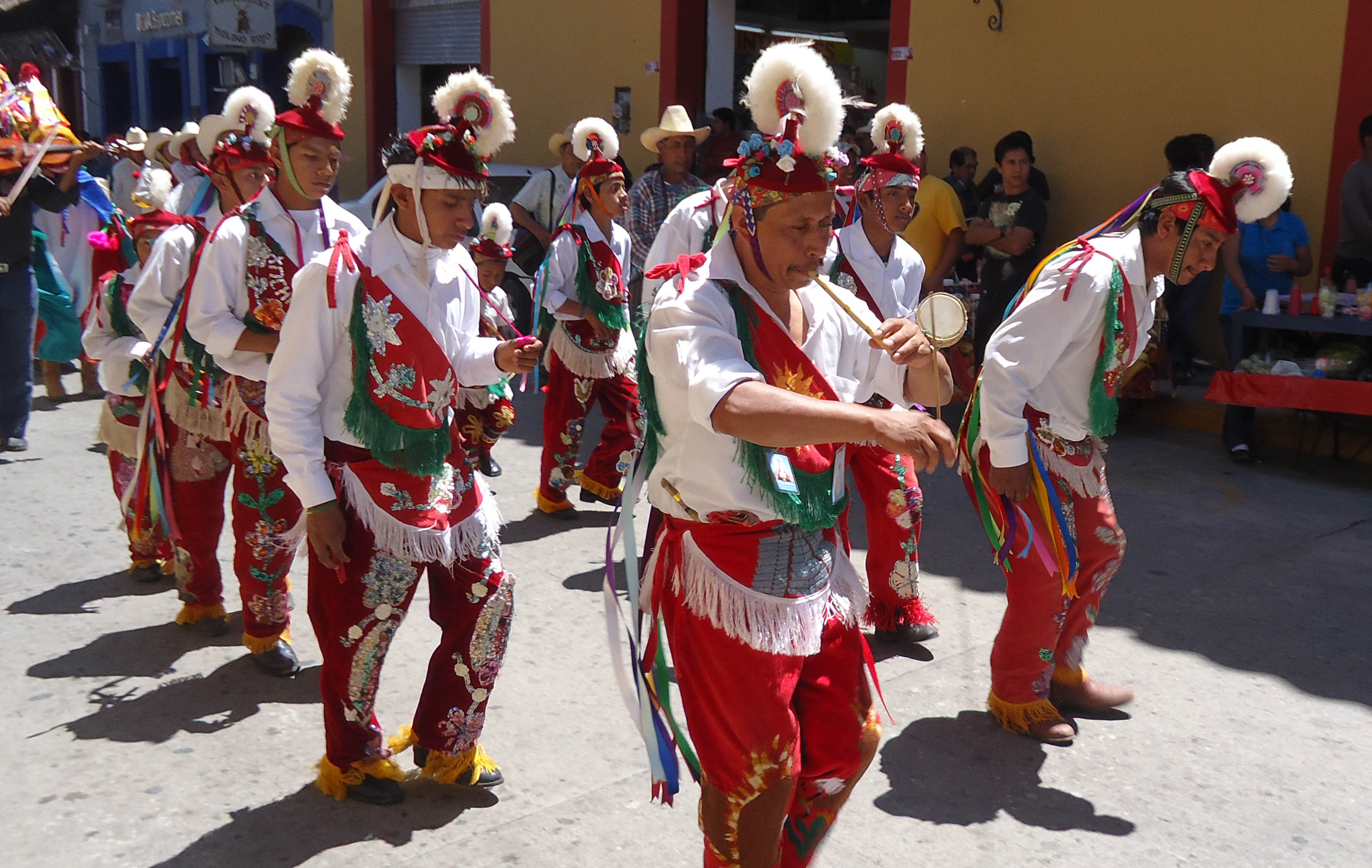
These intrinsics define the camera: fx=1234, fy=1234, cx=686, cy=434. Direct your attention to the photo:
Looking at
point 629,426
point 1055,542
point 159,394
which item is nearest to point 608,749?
point 1055,542

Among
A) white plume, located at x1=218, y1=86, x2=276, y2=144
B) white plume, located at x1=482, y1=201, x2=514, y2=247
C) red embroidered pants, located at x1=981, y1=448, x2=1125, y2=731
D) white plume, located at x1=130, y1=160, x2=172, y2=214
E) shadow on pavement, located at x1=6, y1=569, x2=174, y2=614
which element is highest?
white plume, located at x1=218, y1=86, x2=276, y2=144

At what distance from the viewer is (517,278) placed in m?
11.1

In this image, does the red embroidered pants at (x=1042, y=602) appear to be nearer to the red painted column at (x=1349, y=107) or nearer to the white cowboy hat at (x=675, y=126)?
the white cowboy hat at (x=675, y=126)

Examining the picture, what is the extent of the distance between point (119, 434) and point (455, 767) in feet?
9.46

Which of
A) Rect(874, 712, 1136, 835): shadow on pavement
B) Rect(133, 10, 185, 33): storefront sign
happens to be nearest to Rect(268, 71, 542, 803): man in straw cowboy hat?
Rect(874, 712, 1136, 835): shadow on pavement

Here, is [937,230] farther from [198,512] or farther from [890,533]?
[198,512]

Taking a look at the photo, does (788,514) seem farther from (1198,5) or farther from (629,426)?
(1198,5)

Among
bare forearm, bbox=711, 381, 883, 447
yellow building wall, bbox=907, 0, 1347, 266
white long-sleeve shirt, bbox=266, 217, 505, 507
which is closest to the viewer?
bare forearm, bbox=711, 381, 883, 447

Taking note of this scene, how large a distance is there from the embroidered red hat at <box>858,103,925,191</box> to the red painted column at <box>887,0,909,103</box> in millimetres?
5865

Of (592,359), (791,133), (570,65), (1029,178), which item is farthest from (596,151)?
(570,65)

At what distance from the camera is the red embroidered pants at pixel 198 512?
4.82 meters

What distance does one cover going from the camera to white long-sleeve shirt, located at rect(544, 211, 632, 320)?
6.58 meters

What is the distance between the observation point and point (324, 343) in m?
3.33

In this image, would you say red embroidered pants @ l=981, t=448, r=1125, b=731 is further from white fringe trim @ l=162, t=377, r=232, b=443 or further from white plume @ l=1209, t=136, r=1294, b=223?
white fringe trim @ l=162, t=377, r=232, b=443
